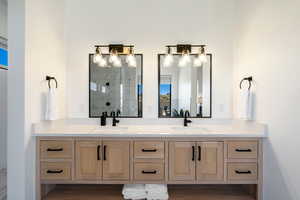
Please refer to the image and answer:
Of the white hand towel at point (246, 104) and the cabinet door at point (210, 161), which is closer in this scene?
the cabinet door at point (210, 161)

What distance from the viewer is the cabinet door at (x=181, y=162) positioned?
2.10 meters

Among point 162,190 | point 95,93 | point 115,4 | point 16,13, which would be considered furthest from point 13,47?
point 162,190

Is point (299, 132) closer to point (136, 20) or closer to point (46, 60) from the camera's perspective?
point (136, 20)

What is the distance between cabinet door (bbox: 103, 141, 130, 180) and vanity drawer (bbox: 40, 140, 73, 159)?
40cm

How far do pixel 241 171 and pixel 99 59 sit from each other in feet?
7.45

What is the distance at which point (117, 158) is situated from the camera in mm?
2107

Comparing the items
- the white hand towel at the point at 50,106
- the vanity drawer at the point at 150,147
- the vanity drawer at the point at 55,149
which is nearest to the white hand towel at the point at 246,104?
the vanity drawer at the point at 150,147

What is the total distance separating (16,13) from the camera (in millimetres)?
1933

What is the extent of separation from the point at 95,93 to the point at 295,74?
2.29 m

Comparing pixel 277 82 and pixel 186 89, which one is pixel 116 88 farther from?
pixel 277 82

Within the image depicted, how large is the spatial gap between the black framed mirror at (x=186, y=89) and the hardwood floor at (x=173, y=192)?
96 centimetres

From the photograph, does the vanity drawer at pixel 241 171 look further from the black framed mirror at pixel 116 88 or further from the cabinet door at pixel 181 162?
the black framed mirror at pixel 116 88

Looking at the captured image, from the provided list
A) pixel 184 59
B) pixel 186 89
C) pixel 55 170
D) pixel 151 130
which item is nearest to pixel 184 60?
pixel 184 59

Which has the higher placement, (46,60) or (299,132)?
(46,60)
